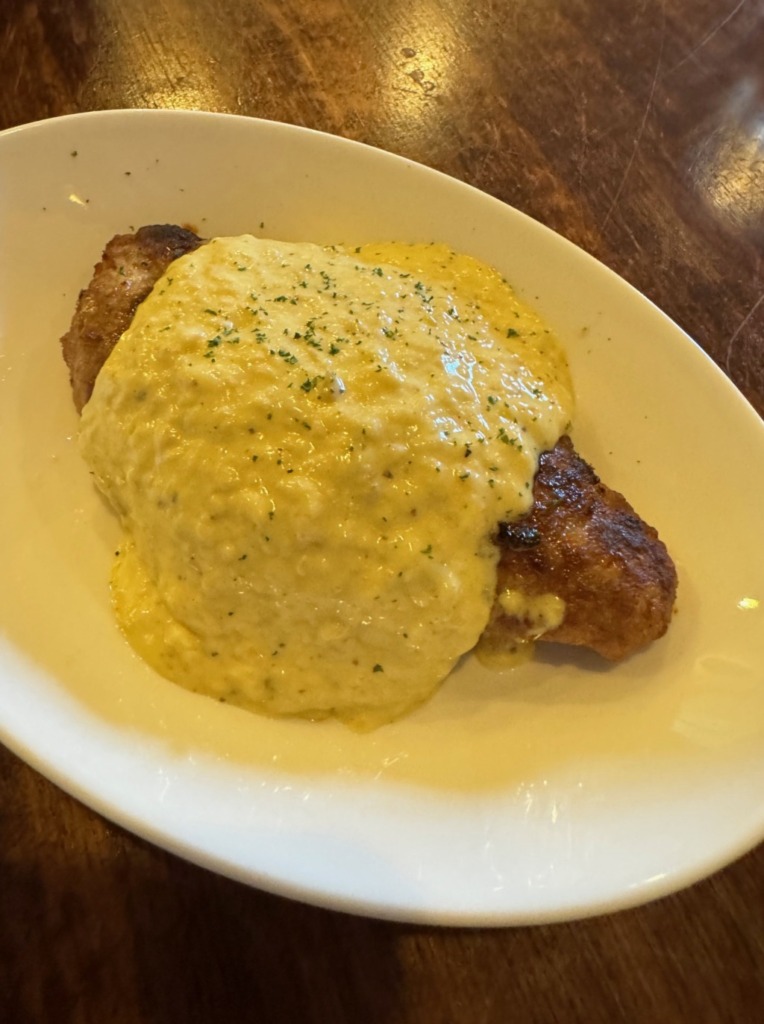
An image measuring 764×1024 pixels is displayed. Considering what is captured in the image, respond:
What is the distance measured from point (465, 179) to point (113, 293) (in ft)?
4.29

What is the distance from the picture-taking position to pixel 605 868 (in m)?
1.46

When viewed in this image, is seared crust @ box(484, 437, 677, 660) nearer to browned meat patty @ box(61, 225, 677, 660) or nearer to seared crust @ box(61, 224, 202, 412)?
browned meat patty @ box(61, 225, 677, 660)

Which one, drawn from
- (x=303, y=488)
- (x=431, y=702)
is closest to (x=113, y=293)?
(x=303, y=488)

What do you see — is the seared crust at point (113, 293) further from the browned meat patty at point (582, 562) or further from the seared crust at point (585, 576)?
the seared crust at point (585, 576)

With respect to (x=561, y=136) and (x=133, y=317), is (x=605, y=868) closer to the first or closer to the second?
(x=133, y=317)

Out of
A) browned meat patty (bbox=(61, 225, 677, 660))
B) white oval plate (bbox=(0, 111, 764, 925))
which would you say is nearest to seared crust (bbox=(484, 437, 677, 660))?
browned meat patty (bbox=(61, 225, 677, 660))

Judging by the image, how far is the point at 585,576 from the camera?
5.67 feet

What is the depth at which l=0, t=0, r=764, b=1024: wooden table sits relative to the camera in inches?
60.4

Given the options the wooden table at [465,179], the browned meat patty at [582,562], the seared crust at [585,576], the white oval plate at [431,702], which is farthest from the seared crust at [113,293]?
the seared crust at [585,576]

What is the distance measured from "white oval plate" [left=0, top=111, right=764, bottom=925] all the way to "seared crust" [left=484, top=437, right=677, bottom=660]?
119 mm

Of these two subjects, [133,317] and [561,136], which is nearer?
[133,317]

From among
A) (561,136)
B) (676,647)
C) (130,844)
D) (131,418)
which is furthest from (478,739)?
(561,136)

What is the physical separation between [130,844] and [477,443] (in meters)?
1.11

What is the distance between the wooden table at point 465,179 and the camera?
1.53 metres
